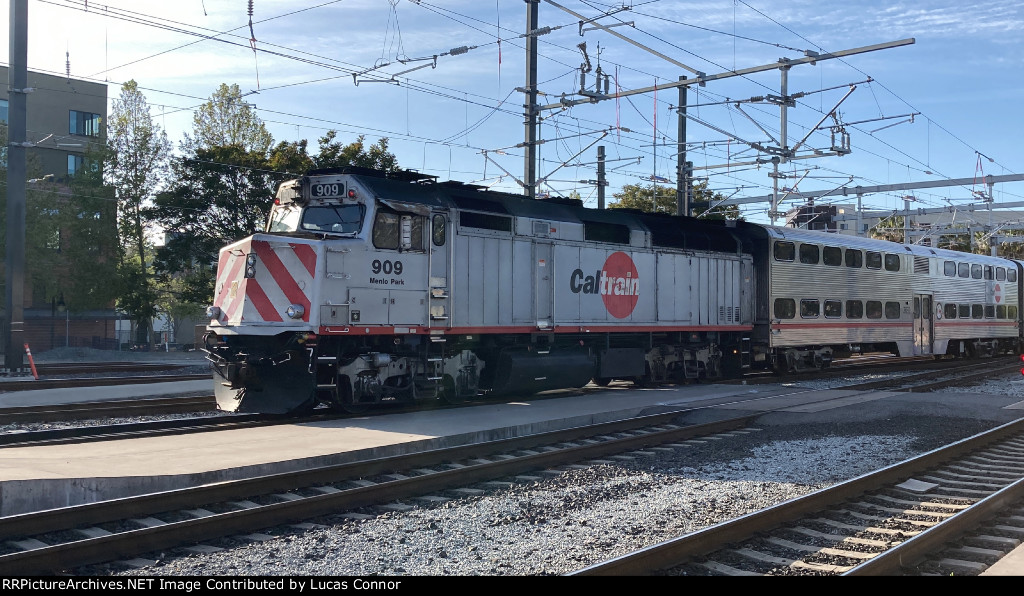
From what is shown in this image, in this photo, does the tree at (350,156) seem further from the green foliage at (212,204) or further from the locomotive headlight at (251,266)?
the locomotive headlight at (251,266)

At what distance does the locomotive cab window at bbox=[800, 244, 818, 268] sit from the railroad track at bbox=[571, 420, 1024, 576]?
537 inches

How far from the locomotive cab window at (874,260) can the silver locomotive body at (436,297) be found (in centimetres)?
796

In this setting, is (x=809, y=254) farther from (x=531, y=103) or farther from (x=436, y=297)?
(x=436, y=297)

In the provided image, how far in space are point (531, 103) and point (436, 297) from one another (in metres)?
8.93

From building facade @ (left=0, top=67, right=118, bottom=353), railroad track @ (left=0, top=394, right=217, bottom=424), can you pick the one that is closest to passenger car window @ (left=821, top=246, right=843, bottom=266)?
railroad track @ (left=0, top=394, right=217, bottom=424)

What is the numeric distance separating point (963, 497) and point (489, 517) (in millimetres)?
4935

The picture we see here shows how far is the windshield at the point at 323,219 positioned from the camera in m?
13.5

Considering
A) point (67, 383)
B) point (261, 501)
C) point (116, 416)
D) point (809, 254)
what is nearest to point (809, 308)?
point (809, 254)

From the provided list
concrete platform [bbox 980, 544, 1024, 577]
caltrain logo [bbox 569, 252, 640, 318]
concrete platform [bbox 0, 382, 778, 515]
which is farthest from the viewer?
caltrain logo [bbox 569, 252, 640, 318]

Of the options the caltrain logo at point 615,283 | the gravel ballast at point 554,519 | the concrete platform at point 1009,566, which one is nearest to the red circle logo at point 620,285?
the caltrain logo at point 615,283

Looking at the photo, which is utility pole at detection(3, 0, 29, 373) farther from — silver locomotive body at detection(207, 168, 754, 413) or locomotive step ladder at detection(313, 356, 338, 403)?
locomotive step ladder at detection(313, 356, 338, 403)

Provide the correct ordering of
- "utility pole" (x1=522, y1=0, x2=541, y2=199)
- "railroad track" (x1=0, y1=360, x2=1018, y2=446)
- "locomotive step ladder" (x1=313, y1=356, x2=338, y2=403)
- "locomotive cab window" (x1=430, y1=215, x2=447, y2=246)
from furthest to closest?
"utility pole" (x1=522, y1=0, x2=541, y2=199)
"locomotive cab window" (x1=430, y1=215, x2=447, y2=246)
"locomotive step ladder" (x1=313, y1=356, x2=338, y2=403)
"railroad track" (x1=0, y1=360, x2=1018, y2=446)

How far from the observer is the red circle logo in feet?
58.1

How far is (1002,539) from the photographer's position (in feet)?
22.1
